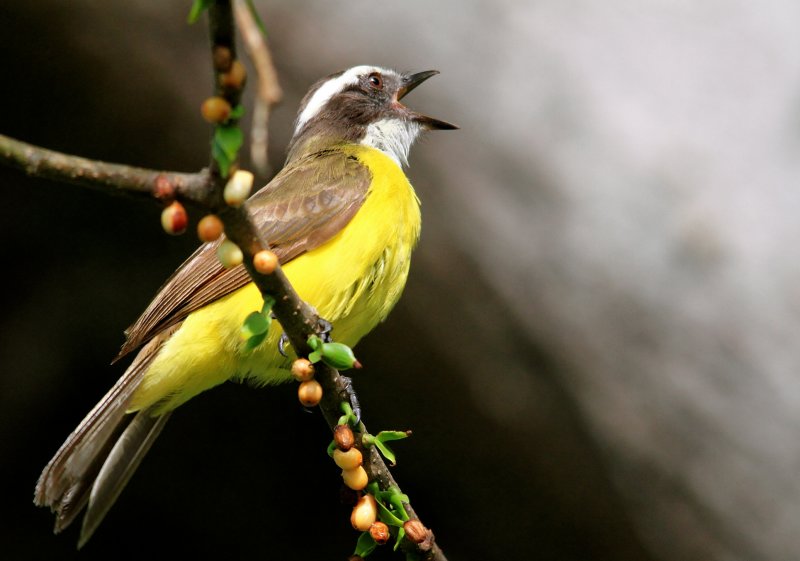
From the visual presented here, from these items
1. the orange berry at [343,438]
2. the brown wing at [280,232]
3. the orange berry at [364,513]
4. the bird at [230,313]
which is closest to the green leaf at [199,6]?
the orange berry at [343,438]

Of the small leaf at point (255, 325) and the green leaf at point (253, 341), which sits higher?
the small leaf at point (255, 325)

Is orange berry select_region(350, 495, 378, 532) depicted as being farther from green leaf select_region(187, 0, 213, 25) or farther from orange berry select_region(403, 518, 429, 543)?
green leaf select_region(187, 0, 213, 25)

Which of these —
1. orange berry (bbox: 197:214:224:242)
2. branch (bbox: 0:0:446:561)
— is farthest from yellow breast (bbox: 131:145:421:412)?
orange berry (bbox: 197:214:224:242)

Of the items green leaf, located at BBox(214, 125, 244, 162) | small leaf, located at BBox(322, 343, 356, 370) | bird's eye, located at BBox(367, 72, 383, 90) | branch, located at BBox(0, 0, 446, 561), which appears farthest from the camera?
bird's eye, located at BBox(367, 72, 383, 90)

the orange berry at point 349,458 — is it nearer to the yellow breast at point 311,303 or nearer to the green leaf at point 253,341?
the green leaf at point 253,341

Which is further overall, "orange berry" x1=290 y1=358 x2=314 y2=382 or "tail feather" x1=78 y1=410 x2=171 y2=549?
"tail feather" x1=78 y1=410 x2=171 y2=549

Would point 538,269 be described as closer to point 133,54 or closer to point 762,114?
point 762,114

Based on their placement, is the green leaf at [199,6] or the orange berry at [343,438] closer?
the green leaf at [199,6]
